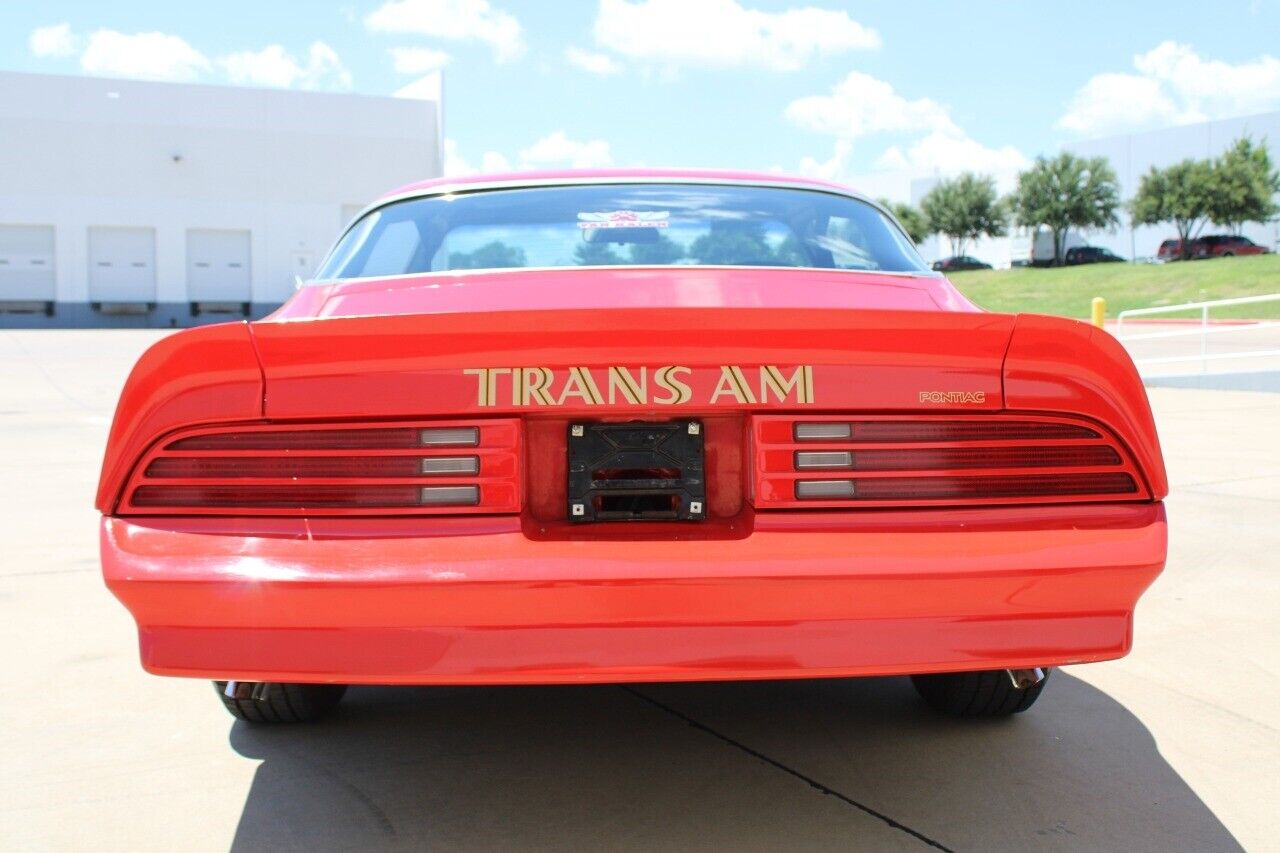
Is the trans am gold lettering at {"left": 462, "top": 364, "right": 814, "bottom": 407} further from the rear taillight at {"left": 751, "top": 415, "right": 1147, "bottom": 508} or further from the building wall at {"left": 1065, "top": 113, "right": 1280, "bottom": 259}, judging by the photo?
the building wall at {"left": 1065, "top": 113, "right": 1280, "bottom": 259}

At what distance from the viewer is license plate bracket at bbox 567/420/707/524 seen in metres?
2.31

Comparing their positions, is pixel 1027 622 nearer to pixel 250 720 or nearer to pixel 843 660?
pixel 843 660

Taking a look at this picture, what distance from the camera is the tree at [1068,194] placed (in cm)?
5731

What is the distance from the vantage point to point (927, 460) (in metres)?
2.34

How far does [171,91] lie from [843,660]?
151 feet

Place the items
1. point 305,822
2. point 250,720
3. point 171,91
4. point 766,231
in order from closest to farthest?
point 305,822 → point 250,720 → point 766,231 → point 171,91

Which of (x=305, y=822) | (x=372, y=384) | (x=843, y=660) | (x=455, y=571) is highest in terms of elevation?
(x=372, y=384)

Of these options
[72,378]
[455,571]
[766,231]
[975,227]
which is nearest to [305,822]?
[455,571]

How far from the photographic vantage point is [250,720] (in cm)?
317

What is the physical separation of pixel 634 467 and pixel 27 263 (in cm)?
4594

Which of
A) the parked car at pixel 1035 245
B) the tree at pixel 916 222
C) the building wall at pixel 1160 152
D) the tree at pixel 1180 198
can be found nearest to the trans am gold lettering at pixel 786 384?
the tree at pixel 1180 198

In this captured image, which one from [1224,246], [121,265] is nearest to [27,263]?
[121,265]

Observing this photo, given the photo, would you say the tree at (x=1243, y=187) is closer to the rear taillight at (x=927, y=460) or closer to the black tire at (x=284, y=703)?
the rear taillight at (x=927, y=460)

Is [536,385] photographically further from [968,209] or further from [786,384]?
[968,209]
